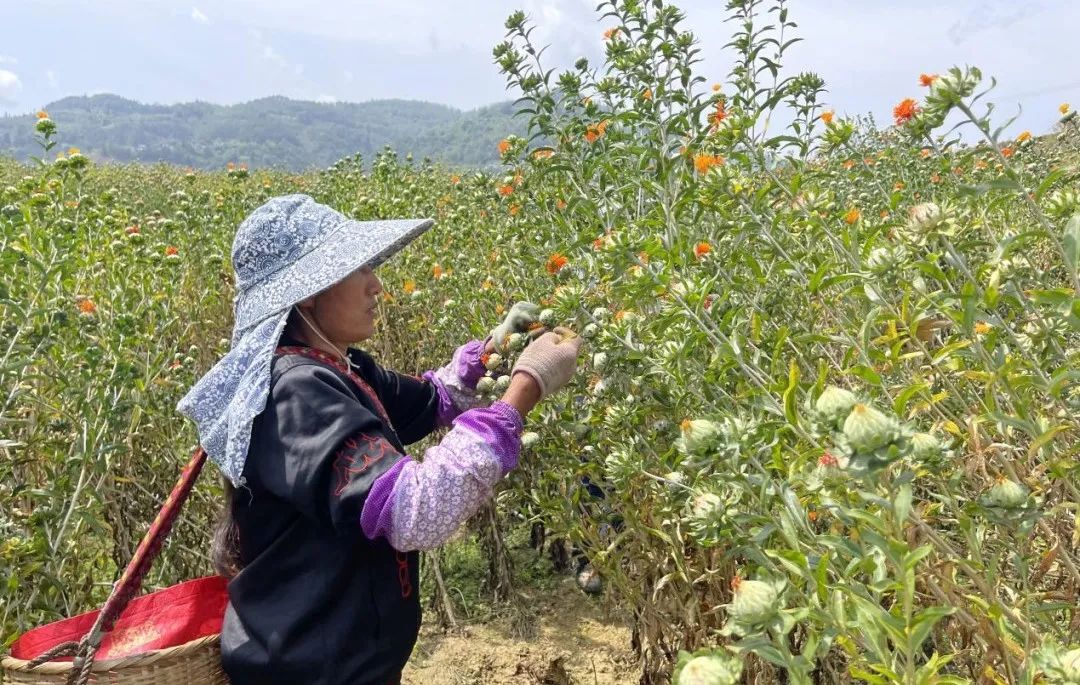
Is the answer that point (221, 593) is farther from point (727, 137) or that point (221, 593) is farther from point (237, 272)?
point (727, 137)

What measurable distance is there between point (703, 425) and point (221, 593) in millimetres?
1287

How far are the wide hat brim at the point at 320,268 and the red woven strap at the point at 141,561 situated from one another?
1.06ft

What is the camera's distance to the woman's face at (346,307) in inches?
73.0

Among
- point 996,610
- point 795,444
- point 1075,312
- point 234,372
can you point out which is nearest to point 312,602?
point 234,372

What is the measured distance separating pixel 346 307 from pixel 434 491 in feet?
1.74

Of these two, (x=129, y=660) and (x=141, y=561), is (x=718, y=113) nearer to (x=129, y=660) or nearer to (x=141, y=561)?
(x=141, y=561)

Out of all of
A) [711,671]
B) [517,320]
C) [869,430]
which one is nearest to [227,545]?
[517,320]

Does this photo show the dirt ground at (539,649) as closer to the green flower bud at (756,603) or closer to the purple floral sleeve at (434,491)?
the purple floral sleeve at (434,491)

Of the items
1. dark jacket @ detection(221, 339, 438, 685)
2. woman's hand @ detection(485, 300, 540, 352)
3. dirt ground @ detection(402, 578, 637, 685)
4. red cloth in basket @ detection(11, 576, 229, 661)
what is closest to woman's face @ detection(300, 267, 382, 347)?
dark jacket @ detection(221, 339, 438, 685)

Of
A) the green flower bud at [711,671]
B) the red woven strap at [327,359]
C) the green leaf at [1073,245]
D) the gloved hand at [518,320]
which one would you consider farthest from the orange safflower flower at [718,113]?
the green flower bud at [711,671]

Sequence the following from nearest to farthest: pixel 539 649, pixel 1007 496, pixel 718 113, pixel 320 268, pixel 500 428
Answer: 1. pixel 1007 496
2. pixel 500 428
3. pixel 320 268
4. pixel 718 113
5. pixel 539 649

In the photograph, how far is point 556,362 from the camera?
1.73 metres

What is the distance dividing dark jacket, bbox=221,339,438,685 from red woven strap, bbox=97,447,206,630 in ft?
0.38

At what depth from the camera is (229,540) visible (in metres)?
1.83
